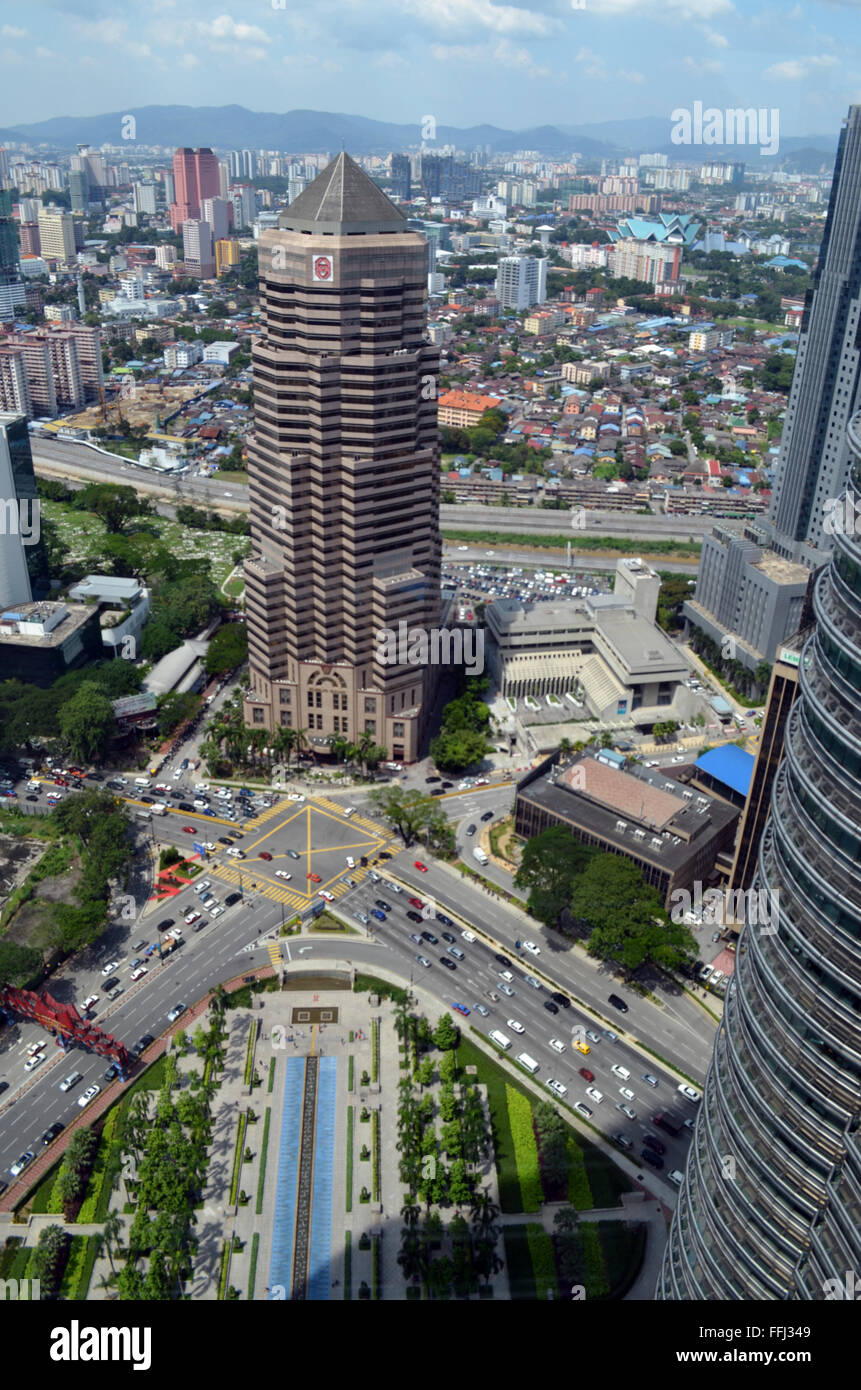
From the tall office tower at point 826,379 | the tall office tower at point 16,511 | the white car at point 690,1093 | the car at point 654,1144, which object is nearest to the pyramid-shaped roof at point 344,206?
the tall office tower at point 16,511

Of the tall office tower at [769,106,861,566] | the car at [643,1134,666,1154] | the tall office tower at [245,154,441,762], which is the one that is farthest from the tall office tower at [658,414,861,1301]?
the tall office tower at [769,106,861,566]

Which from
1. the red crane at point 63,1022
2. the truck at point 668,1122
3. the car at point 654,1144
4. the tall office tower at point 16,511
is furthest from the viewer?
the tall office tower at point 16,511

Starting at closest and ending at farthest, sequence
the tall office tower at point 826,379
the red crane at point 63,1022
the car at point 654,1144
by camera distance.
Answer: the car at point 654,1144 → the red crane at point 63,1022 → the tall office tower at point 826,379

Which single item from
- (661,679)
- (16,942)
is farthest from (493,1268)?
(661,679)

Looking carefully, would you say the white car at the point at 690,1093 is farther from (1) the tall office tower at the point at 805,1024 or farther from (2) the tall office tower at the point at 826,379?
(2) the tall office tower at the point at 826,379

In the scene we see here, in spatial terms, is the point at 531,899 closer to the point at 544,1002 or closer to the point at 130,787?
the point at 544,1002
